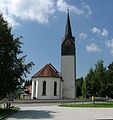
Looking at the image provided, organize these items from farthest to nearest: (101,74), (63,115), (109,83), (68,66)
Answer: (109,83) < (101,74) < (68,66) < (63,115)

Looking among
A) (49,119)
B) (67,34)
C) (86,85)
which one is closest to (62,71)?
(67,34)

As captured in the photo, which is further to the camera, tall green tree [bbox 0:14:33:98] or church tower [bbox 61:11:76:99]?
church tower [bbox 61:11:76:99]

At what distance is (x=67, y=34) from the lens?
8844 cm

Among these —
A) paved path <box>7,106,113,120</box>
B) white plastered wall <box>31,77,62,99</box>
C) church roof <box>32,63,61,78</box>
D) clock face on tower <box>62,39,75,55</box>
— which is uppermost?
clock face on tower <box>62,39,75,55</box>

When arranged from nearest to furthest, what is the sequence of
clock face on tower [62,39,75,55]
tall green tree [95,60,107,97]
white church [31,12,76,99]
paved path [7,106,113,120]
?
paved path [7,106,113,120], white church [31,12,76,99], clock face on tower [62,39,75,55], tall green tree [95,60,107,97]

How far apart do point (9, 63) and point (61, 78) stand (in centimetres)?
4925

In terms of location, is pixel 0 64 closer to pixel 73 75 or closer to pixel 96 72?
pixel 73 75

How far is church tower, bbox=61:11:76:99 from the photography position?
85.3 meters

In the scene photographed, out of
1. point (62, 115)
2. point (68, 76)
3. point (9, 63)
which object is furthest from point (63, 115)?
point (68, 76)

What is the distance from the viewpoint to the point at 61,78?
84000 millimetres

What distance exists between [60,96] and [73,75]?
749cm

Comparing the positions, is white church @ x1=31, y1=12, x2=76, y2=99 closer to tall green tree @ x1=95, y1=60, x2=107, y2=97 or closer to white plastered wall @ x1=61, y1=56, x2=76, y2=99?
white plastered wall @ x1=61, y1=56, x2=76, y2=99

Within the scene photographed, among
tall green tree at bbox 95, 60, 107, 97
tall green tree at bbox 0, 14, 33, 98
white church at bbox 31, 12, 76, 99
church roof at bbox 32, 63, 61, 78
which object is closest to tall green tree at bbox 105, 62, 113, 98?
tall green tree at bbox 95, 60, 107, 97

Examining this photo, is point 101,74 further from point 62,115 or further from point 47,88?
point 62,115
